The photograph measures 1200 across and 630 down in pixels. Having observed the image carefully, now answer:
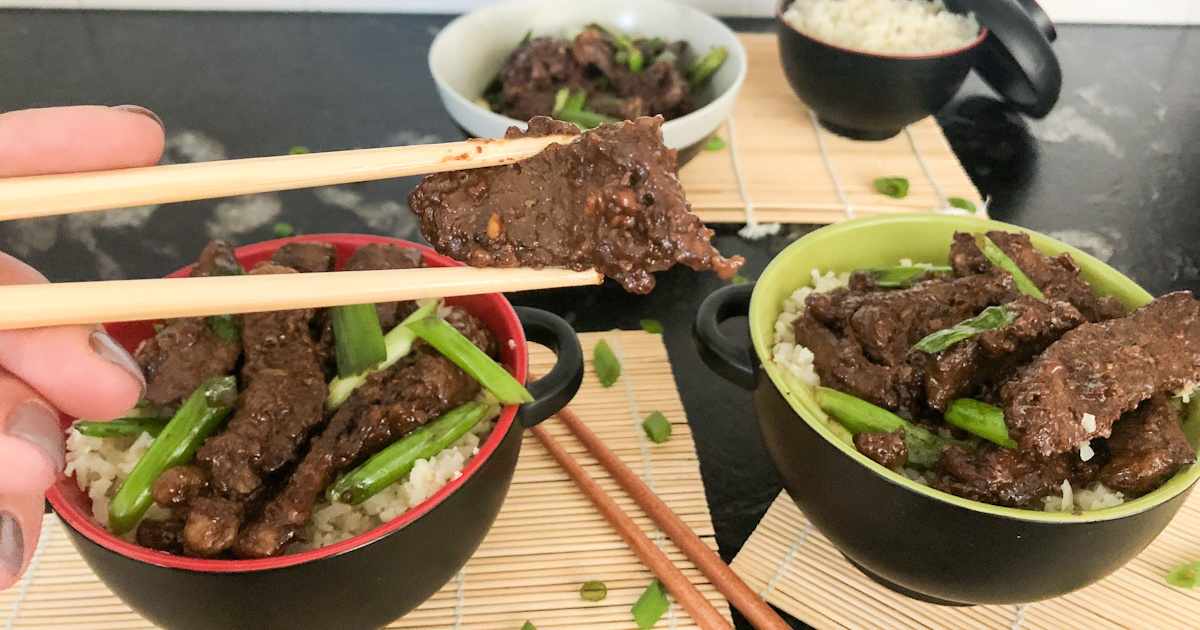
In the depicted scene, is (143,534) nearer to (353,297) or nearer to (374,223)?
(353,297)

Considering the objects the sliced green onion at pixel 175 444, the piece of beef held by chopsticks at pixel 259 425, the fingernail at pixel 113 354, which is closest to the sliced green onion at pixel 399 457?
the piece of beef held by chopsticks at pixel 259 425

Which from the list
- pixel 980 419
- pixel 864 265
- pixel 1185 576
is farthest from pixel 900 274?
pixel 1185 576

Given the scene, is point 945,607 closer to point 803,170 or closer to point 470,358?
point 470,358

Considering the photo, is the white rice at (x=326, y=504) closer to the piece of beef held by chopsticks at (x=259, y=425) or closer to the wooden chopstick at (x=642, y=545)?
the piece of beef held by chopsticks at (x=259, y=425)

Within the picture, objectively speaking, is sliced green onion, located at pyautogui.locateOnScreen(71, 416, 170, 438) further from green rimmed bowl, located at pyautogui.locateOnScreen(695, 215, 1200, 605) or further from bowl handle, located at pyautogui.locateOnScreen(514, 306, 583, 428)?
green rimmed bowl, located at pyautogui.locateOnScreen(695, 215, 1200, 605)

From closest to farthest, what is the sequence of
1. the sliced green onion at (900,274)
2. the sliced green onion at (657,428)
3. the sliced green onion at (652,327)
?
the sliced green onion at (900,274) → the sliced green onion at (657,428) → the sliced green onion at (652,327)

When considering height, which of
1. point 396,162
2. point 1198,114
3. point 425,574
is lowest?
point 1198,114

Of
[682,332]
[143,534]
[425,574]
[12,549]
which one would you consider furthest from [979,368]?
[12,549]
